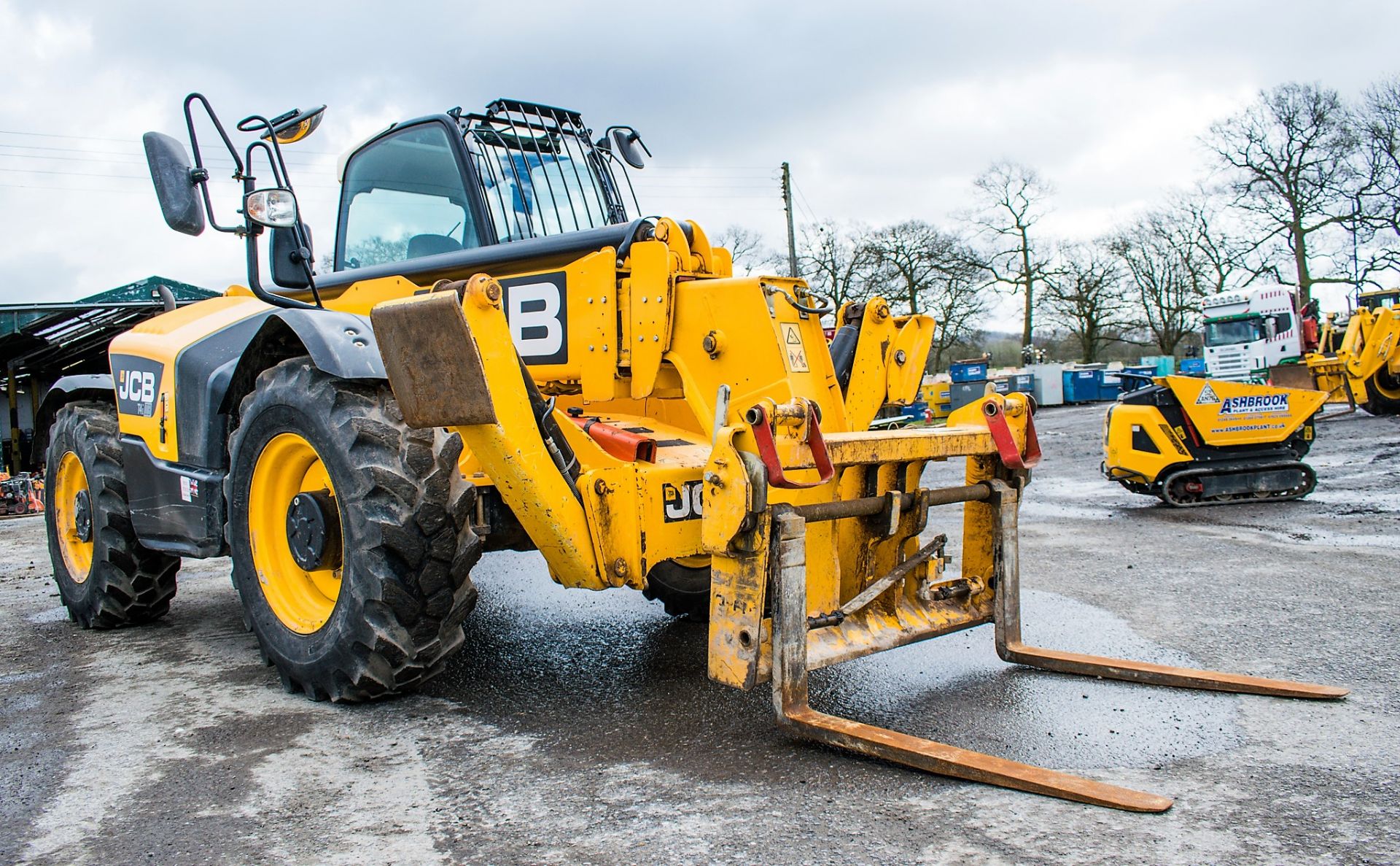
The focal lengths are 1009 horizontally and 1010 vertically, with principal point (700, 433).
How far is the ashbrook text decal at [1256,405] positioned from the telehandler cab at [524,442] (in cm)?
637

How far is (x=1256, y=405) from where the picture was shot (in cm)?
1027

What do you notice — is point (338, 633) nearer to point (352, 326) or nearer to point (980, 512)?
point (352, 326)

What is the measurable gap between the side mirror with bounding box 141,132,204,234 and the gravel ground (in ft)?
6.34

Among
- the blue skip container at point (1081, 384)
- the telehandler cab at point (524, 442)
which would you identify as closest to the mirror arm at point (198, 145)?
the telehandler cab at point (524, 442)

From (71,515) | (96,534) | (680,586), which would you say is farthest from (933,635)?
(71,515)

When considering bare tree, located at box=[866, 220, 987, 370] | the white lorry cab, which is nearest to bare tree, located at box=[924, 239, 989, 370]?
bare tree, located at box=[866, 220, 987, 370]

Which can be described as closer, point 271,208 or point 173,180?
point 173,180

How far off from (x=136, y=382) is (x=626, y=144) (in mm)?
2918

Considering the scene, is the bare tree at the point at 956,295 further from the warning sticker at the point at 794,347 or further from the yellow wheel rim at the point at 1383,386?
the warning sticker at the point at 794,347

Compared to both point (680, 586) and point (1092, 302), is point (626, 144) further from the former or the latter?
point (1092, 302)

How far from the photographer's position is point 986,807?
2.83 m

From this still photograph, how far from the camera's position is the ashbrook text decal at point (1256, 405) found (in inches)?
401

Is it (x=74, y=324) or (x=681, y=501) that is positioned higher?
(x=74, y=324)

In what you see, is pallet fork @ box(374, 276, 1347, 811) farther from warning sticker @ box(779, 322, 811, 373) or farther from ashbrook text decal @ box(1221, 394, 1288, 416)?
ashbrook text decal @ box(1221, 394, 1288, 416)
